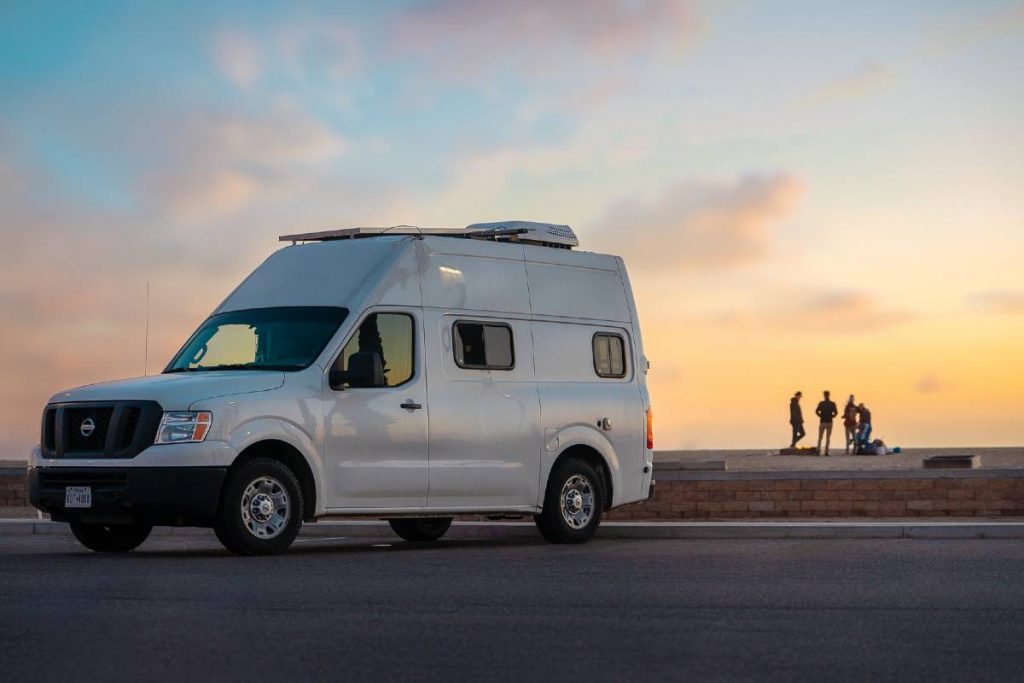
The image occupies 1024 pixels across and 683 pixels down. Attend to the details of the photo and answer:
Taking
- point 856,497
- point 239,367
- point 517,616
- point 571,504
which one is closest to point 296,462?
point 239,367

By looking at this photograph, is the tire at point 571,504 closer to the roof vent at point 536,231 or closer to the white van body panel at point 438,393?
the white van body panel at point 438,393

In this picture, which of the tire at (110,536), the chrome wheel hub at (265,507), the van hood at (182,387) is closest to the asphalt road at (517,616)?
the chrome wheel hub at (265,507)

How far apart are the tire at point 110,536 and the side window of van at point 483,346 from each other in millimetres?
3396

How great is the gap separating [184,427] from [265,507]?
3.31 feet

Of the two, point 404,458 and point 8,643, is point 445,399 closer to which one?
point 404,458

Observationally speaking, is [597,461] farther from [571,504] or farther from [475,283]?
[475,283]

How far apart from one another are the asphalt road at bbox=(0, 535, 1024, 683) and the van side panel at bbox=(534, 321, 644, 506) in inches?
84.8

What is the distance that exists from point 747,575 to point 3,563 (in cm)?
609

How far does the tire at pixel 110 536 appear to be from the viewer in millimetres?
15219

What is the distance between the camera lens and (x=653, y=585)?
1124 cm

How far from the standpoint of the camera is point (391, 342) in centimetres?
1508

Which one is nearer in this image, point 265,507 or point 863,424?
point 265,507

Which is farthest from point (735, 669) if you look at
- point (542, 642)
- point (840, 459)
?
point (840, 459)

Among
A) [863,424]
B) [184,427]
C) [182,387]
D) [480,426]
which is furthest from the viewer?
[863,424]
